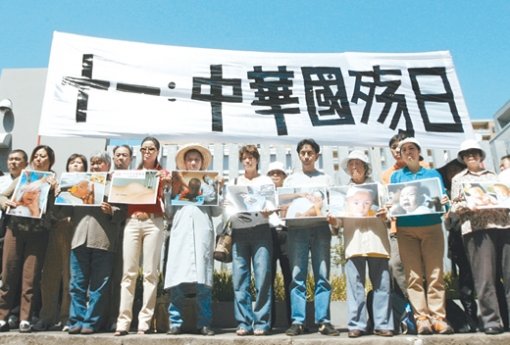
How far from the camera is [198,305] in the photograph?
3307 millimetres

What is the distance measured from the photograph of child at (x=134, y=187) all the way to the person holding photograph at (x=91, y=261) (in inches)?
5.6

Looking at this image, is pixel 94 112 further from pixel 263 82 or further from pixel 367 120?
pixel 367 120

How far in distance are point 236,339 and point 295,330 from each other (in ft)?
1.57

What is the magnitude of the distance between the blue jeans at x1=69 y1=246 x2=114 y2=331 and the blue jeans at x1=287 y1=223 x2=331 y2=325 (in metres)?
1.54

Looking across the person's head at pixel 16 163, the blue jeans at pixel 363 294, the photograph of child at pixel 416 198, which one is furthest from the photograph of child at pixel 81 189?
the photograph of child at pixel 416 198

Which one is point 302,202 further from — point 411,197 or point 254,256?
point 411,197

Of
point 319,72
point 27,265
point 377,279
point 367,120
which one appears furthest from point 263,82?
point 27,265

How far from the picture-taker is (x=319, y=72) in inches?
206

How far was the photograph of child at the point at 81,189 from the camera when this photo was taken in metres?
3.40

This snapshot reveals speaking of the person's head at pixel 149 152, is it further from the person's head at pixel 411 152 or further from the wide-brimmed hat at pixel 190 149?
the person's head at pixel 411 152

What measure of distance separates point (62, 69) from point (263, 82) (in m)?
2.38

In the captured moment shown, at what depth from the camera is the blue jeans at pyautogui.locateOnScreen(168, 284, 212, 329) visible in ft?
10.5

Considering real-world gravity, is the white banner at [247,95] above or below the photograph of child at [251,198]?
above

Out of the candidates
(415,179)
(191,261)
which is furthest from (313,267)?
(415,179)
